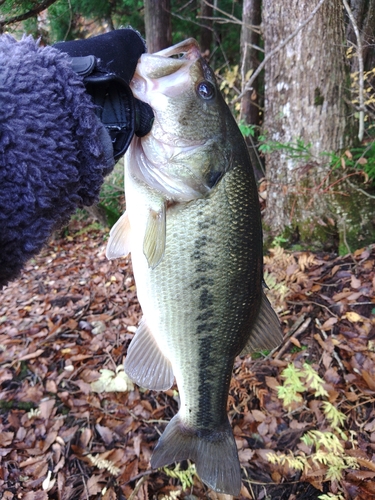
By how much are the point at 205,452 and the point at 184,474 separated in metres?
0.88

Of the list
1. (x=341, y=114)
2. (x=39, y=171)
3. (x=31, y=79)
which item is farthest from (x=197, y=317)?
(x=341, y=114)

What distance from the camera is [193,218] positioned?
166 cm

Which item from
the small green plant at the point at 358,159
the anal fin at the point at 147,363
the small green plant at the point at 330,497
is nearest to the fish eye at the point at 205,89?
the anal fin at the point at 147,363

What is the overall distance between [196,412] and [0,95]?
1.72m

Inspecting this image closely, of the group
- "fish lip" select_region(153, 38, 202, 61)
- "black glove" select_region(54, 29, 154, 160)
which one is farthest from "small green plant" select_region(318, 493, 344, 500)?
"fish lip" select_region(153, 38, 202, 61)

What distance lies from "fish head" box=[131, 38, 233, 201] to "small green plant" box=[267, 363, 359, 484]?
205 cm

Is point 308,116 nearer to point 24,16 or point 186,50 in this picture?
point 186,50

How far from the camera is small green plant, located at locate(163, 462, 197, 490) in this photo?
8.56ft

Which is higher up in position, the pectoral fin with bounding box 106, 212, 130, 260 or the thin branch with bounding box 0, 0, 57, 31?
the thin branch with bounding box 0, 0, 57, 31

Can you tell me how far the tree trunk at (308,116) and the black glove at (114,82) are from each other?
235 cm

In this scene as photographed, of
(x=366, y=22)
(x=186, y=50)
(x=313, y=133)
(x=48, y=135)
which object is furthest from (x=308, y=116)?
(x=366, y=22)

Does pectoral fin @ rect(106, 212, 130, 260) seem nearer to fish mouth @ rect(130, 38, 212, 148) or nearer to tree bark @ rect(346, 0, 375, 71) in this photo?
fish mouth @ rect(130, 38, 212, 148)

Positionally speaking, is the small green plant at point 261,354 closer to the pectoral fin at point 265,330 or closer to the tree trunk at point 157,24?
the pectoral fin at point 265,330

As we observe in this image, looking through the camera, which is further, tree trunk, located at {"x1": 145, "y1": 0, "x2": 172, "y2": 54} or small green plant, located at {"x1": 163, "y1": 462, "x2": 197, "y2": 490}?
tree trunk, located at {"x1": 145, "y1": 0, "x2": 172, "y2": 54}
